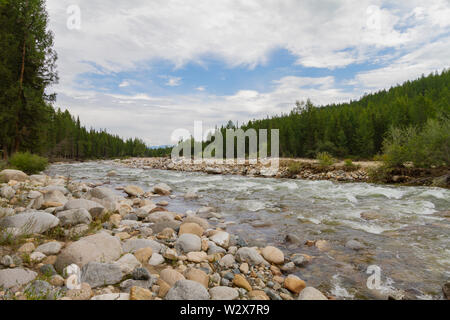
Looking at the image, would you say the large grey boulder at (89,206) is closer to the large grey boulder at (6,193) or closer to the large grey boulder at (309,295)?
the large grey boulder at (6,193)

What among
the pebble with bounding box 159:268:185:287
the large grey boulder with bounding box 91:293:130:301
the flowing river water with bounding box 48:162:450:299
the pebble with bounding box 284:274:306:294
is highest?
the large grey boulder with bounding box 91:293:130:301

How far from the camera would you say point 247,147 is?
65.5 m

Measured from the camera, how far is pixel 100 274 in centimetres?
273

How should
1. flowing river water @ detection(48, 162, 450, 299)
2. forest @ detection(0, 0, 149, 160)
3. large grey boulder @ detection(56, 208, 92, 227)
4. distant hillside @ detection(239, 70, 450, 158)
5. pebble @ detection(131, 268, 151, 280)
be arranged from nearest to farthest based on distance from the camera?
pebble @ detection(131, 268, 151, 280) < flowing river water @ detection(48, 162, 450, 299) < large grey boulder @ detection(56, 208, 92, 227) < forest @ detection(0, 0, 149, 160) < distant hillside @ detection(239, 70, 450, 158)

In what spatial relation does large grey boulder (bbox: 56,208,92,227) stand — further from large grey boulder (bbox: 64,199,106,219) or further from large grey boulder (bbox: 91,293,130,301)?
large grey boulder (bbox: 91,293,130,301)

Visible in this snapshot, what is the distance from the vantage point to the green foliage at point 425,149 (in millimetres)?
15242

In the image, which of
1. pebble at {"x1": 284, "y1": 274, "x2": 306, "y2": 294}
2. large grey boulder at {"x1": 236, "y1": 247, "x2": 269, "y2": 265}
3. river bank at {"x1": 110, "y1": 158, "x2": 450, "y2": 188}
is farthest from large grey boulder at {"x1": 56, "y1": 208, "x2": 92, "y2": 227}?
river bank at {"x1": 110, "y1": 158, "x2": 450, "y2": 188}

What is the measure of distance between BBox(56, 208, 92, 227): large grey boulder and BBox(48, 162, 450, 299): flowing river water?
3.31m

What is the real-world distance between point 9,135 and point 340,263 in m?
20.7

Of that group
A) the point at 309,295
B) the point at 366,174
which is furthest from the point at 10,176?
the point at 366,174

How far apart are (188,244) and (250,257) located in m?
1.16

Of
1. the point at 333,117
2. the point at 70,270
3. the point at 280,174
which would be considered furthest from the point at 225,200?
the point at 333,117

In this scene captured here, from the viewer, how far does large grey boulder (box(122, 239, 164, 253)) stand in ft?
12.6
